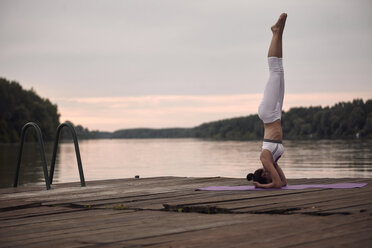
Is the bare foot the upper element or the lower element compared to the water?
upper

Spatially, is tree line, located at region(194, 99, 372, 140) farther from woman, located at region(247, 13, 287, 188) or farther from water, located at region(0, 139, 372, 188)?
woman, located at region(247, 13, 287, 188)

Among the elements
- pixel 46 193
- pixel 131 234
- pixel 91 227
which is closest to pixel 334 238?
pixel 131 234

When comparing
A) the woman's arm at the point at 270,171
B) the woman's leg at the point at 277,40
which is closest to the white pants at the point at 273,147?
the woman's arm at the point at 270,171

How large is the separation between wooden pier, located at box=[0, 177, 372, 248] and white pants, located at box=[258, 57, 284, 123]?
124 cm

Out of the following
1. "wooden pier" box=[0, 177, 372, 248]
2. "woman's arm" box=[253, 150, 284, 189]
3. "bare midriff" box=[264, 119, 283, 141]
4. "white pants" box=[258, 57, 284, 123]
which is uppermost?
"white pants" box=[258, 57, 284, 123]

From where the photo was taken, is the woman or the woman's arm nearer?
the woman's arm

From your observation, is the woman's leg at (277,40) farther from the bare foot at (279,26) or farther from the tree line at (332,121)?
the tree line at (332,121)

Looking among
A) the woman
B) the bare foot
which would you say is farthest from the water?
the bare foot

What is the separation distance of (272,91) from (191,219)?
130 inches

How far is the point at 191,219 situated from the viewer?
5.12 meters

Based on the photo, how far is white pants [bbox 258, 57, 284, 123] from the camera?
7.84m

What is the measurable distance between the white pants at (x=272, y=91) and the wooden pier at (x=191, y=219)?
48.7 inches

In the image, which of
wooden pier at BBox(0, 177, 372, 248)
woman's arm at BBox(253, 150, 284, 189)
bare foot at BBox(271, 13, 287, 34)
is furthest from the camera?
bare foot at BBox(271, 13, 287, 34)

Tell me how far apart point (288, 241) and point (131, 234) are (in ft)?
4.35
